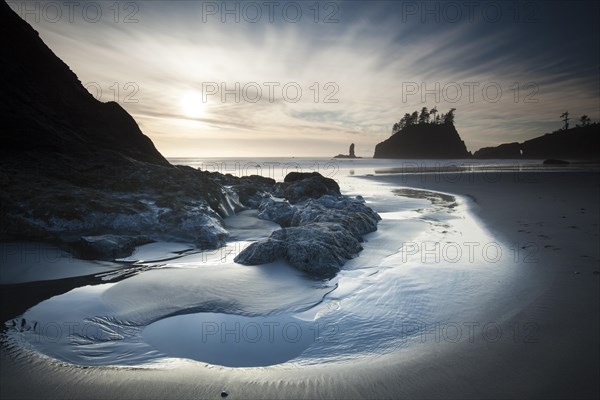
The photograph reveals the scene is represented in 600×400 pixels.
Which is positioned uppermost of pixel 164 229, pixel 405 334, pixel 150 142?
pixel 150 142

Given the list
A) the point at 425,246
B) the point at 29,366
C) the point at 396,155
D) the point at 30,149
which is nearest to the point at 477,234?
the point at 425,246

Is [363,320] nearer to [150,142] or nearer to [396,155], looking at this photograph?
[150,142]

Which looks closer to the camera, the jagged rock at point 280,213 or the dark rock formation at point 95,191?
the dark rock formation at point 95,191

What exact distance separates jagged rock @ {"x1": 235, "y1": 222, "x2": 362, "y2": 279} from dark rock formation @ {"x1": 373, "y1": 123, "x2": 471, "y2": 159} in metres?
121

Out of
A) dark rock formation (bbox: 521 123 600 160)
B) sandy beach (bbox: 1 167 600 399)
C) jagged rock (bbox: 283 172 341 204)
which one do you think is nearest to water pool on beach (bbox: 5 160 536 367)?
sandy beach (bbox: 1 167 600 399)

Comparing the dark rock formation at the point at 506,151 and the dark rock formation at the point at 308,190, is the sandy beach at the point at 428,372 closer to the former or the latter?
the dark rock formation at the point at 308,190

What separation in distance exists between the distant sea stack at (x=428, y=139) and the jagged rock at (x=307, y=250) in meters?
121

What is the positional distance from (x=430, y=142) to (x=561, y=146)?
134 ft

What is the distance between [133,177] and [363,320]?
7.49 meters

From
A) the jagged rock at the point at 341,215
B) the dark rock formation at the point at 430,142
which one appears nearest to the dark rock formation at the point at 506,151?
the dark rock formation at the point at 430,142

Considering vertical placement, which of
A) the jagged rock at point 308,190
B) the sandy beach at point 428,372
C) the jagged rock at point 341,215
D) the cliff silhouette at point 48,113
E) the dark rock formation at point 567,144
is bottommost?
the sandy beach at point 428,372

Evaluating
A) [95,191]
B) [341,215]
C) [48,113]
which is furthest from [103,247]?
[48,113]

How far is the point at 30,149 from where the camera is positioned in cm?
784

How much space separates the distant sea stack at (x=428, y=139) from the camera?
118 meters
